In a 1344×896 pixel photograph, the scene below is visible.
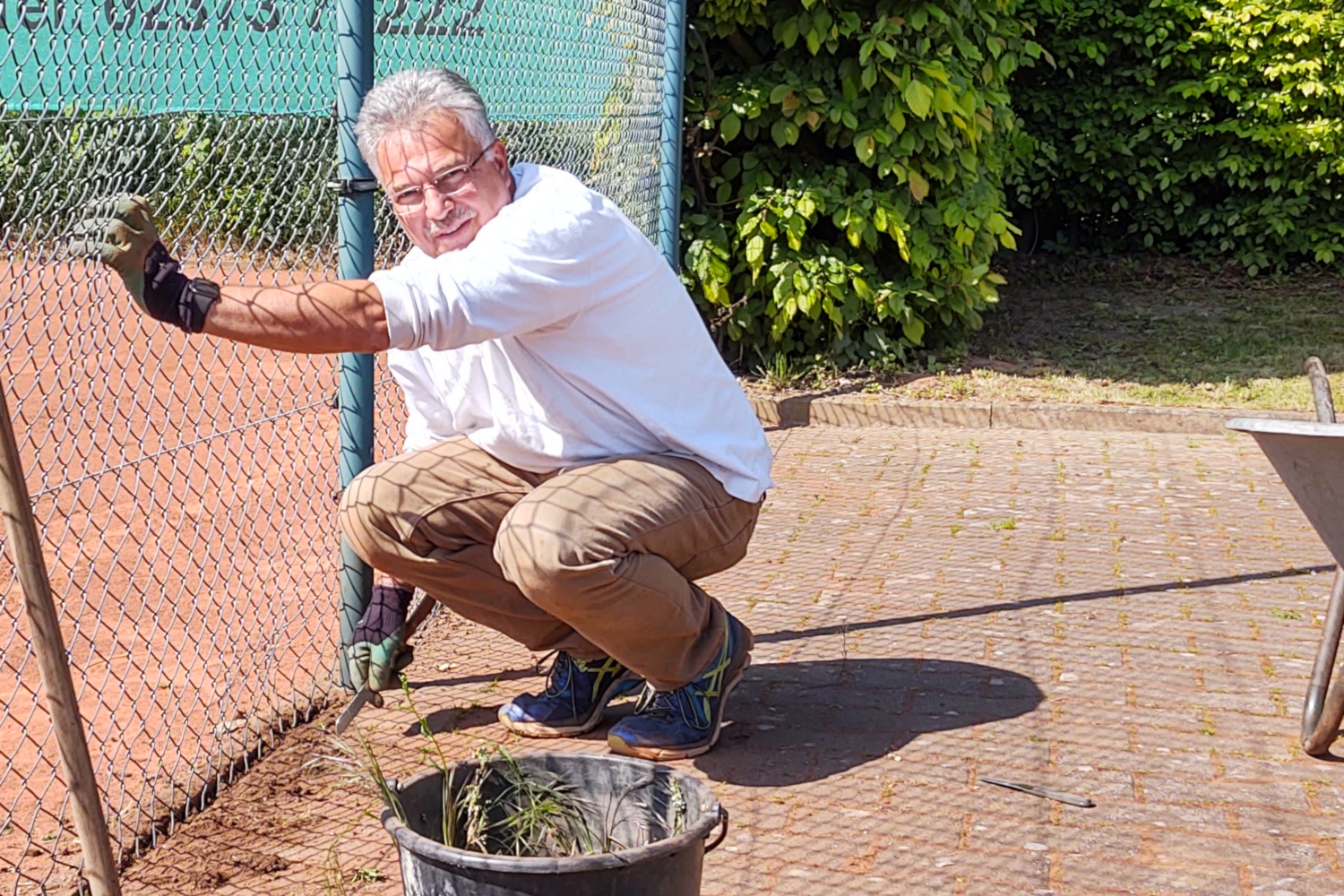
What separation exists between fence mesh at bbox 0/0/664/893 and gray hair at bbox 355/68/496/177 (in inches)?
16.6

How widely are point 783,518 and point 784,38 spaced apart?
3.15 metres

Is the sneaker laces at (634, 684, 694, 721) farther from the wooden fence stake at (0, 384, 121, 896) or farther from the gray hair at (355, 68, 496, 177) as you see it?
the wooden fence stake at (0, 384, 121, 896)

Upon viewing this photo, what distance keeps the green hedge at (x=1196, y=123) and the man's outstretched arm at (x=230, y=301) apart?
30.2ft

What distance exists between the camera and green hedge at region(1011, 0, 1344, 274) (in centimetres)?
1162

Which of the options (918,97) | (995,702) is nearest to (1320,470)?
(995,702)

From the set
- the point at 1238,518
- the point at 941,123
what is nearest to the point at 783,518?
the point at 1238,518

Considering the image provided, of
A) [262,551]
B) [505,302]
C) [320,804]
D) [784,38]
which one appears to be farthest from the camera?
[784,38]

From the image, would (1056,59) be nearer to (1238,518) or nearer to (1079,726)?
(1238,518)

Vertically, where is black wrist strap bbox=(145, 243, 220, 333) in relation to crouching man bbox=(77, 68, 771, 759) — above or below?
above

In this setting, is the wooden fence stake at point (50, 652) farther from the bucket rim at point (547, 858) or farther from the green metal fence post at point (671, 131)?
the green metal fence post at point (671, 131)

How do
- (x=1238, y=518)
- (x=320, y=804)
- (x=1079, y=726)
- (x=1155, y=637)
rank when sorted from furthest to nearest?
(x=1238, y=518) → (x=1155, y=637) → (x=1079, y=726) → (x=320, y=804)

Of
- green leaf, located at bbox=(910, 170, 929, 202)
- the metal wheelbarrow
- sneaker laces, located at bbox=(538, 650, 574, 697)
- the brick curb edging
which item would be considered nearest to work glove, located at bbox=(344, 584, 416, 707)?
sneaker laces, located at bbox=(538, 650, 574, 697)

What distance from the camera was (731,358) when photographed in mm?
8930

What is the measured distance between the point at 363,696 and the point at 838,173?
5.23 m
